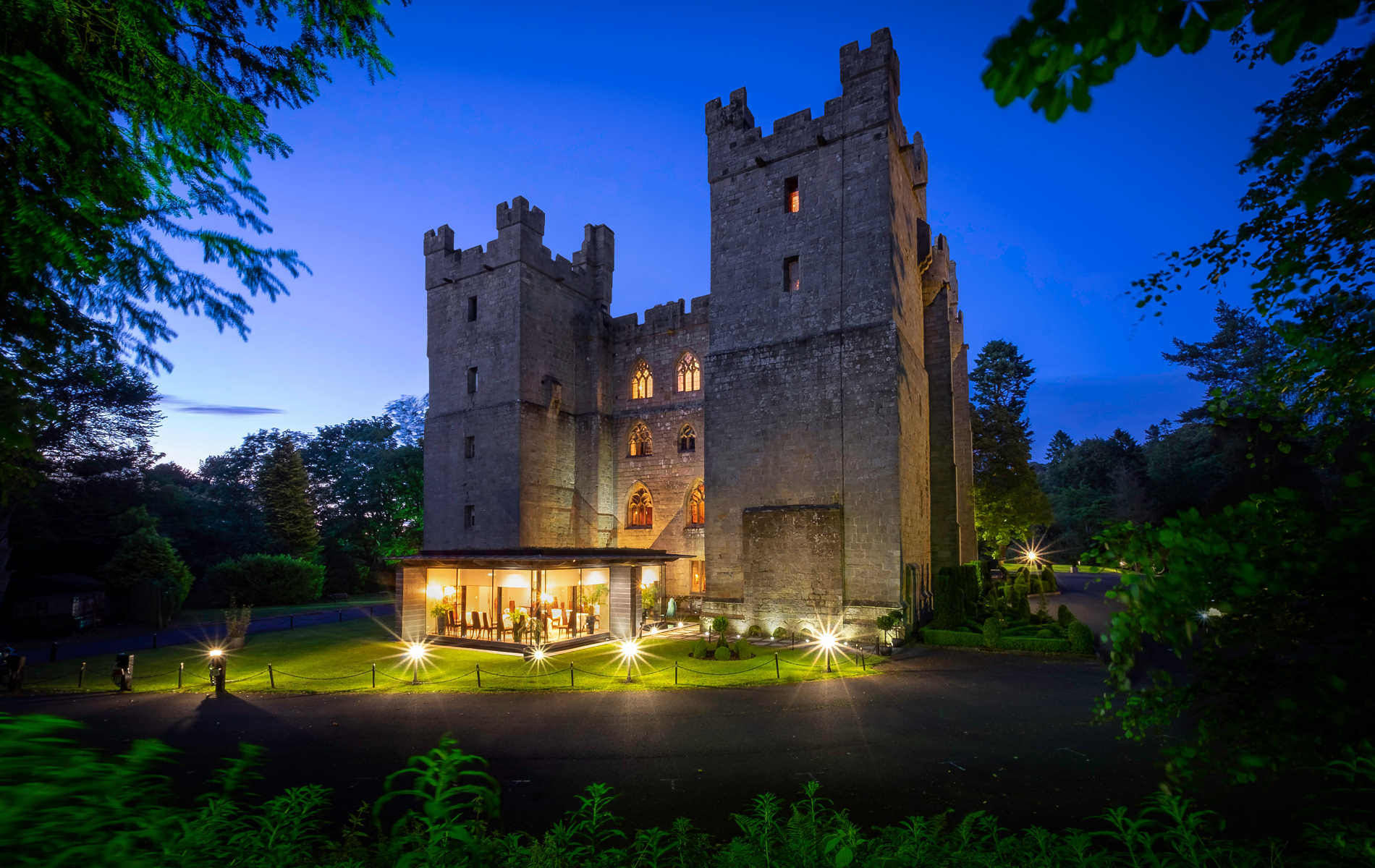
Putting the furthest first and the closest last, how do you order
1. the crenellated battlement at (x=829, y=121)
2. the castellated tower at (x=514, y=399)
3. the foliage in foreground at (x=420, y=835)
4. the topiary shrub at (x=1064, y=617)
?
the castellated tower at (x=514, y=399) < the crenellated battlement at (x=829, y=121) < the topiary shrub at (x=1064, y=617) < the foliage in foreground at (x=420, y=835)

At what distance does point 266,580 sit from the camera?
35.8 m

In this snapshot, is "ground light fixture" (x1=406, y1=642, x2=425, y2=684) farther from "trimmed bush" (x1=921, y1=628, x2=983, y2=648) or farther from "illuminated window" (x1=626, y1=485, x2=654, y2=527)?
"trimmed bush" (x1=921, y1=628, x2=983, y2=648)

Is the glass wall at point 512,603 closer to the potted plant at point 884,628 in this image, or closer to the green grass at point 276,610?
the potted plant at point 884,628

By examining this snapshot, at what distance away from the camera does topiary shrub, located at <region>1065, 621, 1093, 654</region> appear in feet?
56.2

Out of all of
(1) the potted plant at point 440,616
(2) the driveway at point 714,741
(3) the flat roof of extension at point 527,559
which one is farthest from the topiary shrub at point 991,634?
(1) the potted plant at point 440,616

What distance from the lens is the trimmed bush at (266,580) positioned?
114ft

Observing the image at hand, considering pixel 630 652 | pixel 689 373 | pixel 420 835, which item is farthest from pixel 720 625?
pixel 420 835

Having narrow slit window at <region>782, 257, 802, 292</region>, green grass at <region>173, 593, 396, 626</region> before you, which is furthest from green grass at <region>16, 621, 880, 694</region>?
narrow slit window at <region>782, 257, 802, 292</region>

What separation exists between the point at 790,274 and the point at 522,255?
12823 mm

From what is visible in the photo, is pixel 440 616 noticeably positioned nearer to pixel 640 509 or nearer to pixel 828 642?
pixel 640 509

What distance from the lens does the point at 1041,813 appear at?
7.33m

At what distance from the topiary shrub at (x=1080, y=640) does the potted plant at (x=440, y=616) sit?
1975 cm

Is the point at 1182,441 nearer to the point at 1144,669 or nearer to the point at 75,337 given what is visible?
the point at 1144,669

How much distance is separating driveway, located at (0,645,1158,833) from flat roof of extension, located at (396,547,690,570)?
5.13m
